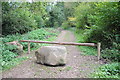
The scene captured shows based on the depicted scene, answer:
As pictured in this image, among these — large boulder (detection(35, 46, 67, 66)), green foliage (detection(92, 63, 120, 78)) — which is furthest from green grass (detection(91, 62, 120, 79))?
large boulder (detection(35, 46, 67, 66))

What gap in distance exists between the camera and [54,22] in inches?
890

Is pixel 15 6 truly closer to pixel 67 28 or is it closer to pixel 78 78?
pixel 78 78

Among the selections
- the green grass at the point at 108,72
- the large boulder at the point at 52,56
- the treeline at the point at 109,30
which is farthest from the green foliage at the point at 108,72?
the large boulder at the point at 52,56

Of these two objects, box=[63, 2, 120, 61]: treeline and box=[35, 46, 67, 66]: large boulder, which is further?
box=[63, 2, 120, 61]: treeline

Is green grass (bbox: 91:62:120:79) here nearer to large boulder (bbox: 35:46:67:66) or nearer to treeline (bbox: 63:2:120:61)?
treeline (bbox: 63:2:120:61)

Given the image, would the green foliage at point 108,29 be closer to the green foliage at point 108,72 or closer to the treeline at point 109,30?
the treeline at point 109,30

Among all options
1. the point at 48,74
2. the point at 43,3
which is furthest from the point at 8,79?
the point at 43,3

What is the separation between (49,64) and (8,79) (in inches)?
58.2

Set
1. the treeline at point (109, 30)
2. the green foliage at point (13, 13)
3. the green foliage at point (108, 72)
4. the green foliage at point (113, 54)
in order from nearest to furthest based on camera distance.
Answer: the green foliage at point (108, 72)
the green foliage at point (113, 54)
the treeline at point (109, 30)
the green foliage at point (13, 13)

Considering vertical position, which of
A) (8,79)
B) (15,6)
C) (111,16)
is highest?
(15,6)

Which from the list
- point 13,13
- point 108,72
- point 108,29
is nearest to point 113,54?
point 108,72

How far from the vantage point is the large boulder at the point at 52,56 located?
4023mm

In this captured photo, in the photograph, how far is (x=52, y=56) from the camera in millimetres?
4031

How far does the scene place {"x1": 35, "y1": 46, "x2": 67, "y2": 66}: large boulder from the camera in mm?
4023
